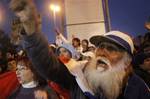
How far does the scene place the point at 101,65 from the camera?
6.68 feet

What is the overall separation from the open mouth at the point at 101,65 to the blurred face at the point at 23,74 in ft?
4.33

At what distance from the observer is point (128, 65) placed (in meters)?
2.22

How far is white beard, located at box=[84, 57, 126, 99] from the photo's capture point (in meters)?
2.02

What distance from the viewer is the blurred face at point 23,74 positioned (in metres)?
3.24

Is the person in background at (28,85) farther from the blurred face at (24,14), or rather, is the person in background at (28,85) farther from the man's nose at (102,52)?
the blurred face at (24,14)

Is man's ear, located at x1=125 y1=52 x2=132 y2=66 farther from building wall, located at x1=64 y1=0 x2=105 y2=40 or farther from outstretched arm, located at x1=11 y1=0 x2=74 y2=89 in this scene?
building wall, located at x1=64 y1=0 x2=105 y2=40

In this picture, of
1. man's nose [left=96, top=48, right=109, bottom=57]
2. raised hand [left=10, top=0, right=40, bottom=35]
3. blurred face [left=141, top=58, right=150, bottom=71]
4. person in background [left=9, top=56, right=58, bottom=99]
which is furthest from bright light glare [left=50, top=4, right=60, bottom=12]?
raised hand [left=10, top=0, right=40, bottom=35]

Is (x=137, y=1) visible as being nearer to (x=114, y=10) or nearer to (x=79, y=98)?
(x=114, y=10)

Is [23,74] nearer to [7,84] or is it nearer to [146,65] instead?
[7,84]

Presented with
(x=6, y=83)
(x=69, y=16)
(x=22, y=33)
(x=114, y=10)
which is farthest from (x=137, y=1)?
(x=22, y=33)

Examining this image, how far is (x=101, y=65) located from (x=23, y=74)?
1333 mm

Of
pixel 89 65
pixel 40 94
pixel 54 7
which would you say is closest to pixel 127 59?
pixel 89 65

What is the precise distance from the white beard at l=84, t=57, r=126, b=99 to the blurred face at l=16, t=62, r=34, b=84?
124cm

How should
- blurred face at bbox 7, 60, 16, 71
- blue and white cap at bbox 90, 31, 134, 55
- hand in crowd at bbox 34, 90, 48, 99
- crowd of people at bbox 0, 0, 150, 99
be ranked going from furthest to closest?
blurred face at bbox 7, 60, 16, 71 → hand in crowd at bbox 34, 90, 48, 99 → blue and white cap at bbox 90, 31, 134, 55 → crowd of people at bbox 0, 0, 150, 99
